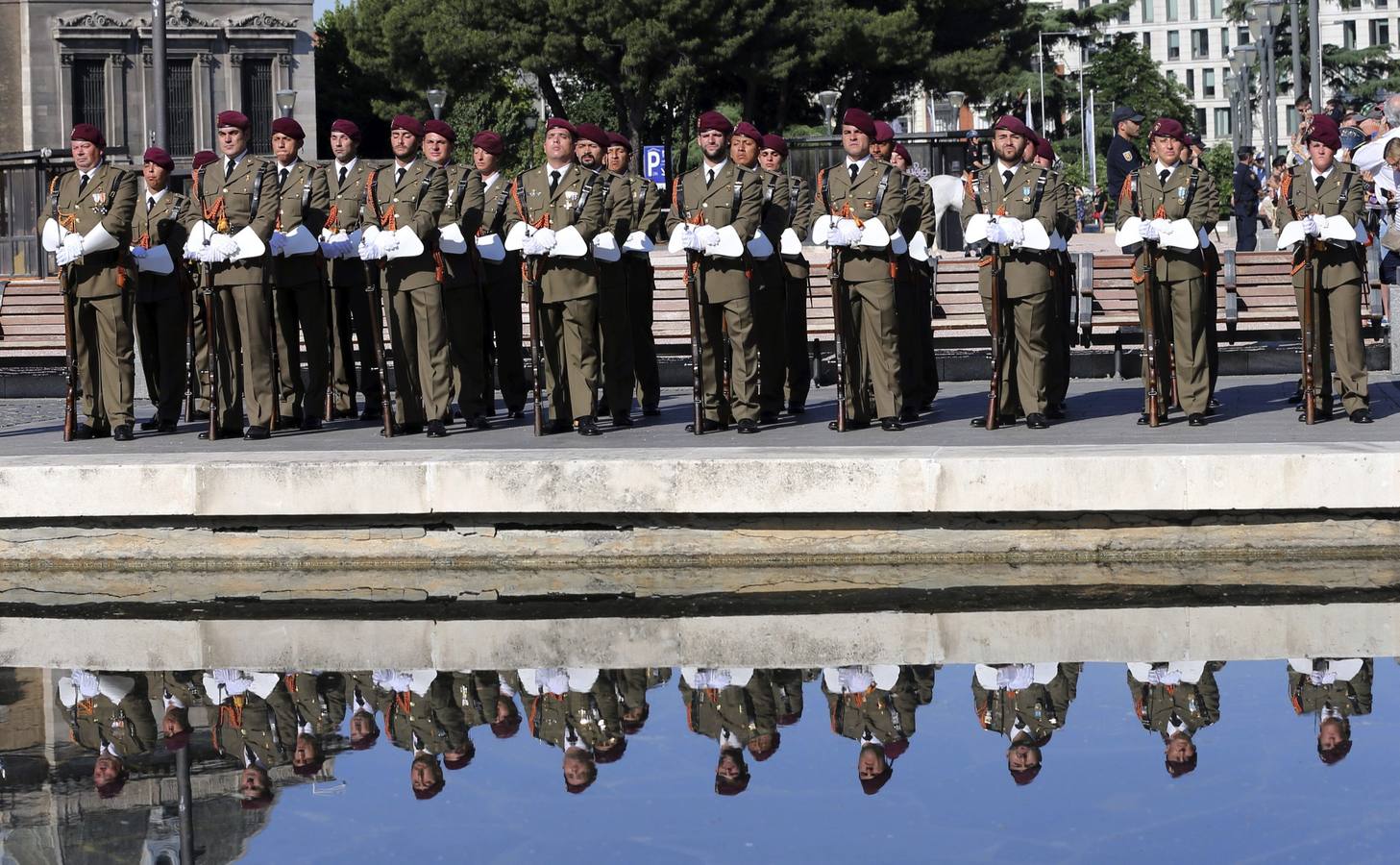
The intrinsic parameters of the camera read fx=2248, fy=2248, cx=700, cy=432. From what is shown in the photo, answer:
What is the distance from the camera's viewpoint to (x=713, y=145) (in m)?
12.7

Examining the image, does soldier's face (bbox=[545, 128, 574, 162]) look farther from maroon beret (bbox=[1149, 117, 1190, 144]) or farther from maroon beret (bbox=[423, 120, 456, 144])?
maroon beret (bbox=[1149, 117, 1190, 144])

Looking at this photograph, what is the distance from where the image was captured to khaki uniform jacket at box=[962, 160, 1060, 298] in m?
12.9

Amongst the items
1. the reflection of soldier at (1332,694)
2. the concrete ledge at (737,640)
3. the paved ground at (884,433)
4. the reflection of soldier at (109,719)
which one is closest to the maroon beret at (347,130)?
the paved ground at (884,433)

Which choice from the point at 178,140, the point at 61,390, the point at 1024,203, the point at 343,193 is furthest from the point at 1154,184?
the point at 178,140

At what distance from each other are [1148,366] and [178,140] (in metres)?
50.2

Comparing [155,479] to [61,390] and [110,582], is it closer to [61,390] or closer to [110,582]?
[110,582]

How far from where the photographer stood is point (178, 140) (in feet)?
196

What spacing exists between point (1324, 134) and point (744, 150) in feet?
10.9

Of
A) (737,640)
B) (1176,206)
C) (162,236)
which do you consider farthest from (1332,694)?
(162,236)

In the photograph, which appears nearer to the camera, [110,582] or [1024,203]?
[110,582]

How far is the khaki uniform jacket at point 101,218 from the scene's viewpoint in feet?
42.9

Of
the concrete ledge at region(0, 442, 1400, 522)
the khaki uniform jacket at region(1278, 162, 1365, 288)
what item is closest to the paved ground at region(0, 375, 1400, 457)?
the concrete ledge at region(0, 442, 1400, 522)

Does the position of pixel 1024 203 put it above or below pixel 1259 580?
above

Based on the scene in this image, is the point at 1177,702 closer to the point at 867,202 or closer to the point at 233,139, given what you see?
the point at 867,202
